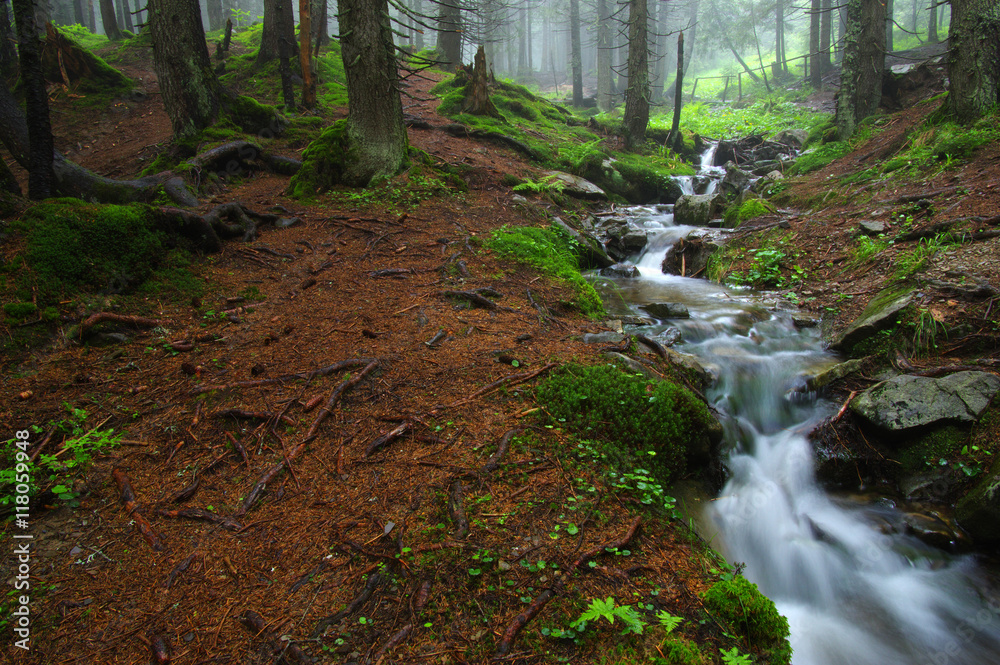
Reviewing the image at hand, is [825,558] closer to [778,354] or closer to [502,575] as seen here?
[778,354]

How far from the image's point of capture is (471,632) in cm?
222

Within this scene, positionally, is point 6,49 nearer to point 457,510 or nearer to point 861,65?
point 457,510

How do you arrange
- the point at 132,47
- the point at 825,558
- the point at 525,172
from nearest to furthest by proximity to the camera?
the point at 825,558
the point at 525,172
the point at 132,47

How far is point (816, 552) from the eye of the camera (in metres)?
3.88

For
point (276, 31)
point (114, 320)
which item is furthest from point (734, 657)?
point (276, 31)

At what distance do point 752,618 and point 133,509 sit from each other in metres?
3.48

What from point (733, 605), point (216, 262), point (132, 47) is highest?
point (132, 47)

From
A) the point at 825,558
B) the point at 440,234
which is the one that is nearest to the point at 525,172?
the point at 440,234

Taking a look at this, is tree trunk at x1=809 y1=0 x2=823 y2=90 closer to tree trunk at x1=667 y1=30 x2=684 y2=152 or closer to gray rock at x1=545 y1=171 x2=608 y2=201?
tree trunk at x1=667 y1=30 x2=684 y2=152

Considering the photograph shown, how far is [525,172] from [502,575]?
992 centimetres

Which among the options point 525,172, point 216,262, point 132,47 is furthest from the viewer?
point 132,47

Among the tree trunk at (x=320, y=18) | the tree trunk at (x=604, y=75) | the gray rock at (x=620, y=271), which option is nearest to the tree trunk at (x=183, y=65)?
the gray rock at (x=620, y=271)

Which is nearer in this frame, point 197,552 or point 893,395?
point 197,552

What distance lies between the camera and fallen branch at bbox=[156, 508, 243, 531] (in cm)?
272
